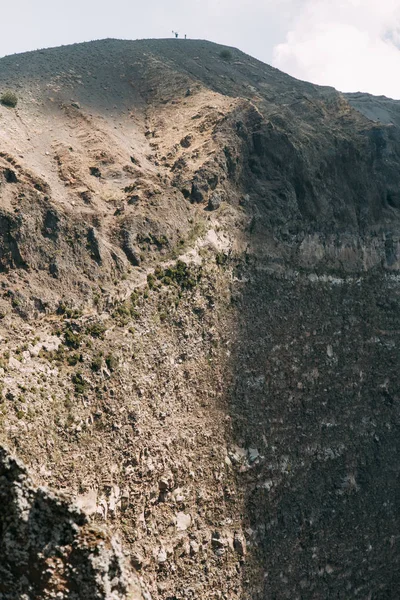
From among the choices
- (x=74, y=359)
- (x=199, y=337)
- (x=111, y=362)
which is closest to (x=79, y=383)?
(x=74, y=359)

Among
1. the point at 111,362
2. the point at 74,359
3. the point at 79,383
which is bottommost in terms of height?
the point at 79,383

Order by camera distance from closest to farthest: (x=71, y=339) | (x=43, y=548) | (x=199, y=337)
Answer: (x=43, y=548), (x=71, y=339), (x=199, y=337)

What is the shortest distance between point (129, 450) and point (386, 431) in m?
26.1

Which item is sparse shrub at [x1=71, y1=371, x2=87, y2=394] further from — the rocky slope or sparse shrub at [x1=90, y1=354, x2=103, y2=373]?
sparse shrub at [x1=90, y1=354, x2=103, y2=373]

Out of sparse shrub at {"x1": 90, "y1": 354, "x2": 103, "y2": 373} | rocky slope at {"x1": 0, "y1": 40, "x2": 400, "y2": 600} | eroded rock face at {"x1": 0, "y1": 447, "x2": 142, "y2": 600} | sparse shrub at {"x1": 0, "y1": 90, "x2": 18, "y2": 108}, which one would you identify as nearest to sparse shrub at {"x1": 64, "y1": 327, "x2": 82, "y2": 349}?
rocky slope at {"x1": 0, "y1": 40, "x2": 400, "y2": 600}

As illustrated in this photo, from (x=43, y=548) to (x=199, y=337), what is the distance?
93.2 feet

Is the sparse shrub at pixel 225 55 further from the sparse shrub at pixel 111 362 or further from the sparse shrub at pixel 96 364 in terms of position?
the sparse shrub at pixel 96 364

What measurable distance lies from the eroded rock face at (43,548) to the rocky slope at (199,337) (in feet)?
0.28

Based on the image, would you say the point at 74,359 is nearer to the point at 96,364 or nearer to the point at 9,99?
the point at 96,364

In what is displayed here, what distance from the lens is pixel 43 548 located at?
2134 centimetres

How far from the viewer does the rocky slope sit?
37.5 m

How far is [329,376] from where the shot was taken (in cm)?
5503

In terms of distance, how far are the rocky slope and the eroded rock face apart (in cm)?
9

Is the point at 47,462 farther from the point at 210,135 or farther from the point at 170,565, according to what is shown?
the point at 210,135
